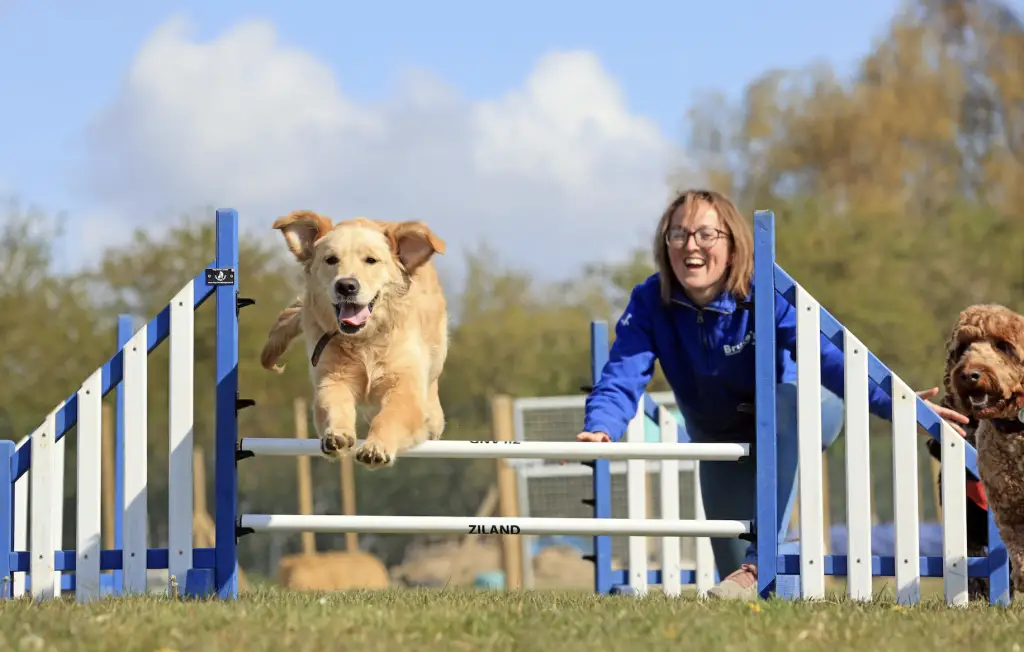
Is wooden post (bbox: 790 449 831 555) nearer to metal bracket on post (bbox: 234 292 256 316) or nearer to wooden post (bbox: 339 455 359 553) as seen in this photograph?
metal bracket on post (bbox: 234 292 256 316)

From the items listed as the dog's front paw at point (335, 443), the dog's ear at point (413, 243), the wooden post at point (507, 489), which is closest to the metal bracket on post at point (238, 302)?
the dog's ear at point (413, 243)

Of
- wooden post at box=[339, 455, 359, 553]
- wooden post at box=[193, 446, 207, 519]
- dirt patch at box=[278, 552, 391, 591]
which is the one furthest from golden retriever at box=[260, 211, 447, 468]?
wooden post at box=[339, 455, 359, 553]

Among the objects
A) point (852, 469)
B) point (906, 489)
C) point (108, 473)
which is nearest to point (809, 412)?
point (852, 469)

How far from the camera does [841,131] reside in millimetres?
25672

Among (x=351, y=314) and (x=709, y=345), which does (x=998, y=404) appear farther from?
(x=351, y=314)

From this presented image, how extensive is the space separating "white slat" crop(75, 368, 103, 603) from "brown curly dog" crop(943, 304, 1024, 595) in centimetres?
343

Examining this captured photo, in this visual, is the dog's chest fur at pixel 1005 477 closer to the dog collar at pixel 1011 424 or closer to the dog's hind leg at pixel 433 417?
the dog collar at pixel 1011 424

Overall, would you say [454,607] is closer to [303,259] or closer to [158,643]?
[158,643]

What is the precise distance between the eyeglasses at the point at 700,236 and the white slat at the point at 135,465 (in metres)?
2.22

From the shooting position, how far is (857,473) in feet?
17.1

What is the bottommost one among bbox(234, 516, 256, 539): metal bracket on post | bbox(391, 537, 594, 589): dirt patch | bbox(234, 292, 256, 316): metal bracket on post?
bbox(391, 537, 594, 589): dirt patch

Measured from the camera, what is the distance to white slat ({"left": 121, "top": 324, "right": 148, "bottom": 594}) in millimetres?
5035

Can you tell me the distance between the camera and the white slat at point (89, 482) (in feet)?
16.6

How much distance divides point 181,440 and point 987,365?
125 inches
